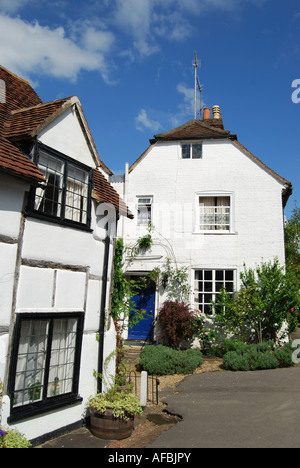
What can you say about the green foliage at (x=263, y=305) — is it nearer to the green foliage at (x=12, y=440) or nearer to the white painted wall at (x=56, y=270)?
the white painted wall at (x=56, y=270)

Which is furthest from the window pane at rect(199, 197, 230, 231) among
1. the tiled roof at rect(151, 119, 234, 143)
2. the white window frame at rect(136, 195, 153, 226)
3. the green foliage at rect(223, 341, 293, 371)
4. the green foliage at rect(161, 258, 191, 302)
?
the green foliage at rect(223, 341, 293, 371)

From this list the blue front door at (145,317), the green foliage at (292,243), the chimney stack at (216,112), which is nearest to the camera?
the blue front door at (145,317)

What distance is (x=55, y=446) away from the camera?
19.4 ft

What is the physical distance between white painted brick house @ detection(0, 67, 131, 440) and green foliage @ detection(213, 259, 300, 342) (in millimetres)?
6088

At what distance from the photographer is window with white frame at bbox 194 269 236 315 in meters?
13.9

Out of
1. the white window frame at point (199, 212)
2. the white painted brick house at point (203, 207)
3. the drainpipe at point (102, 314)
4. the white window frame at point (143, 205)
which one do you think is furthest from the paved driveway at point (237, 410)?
the white window frame at point (143, 205)

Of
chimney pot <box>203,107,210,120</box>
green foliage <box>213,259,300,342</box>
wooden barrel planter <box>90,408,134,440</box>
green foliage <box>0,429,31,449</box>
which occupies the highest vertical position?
chimney pot <box>203,107,210,120</box>

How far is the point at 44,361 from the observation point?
6.34 metres

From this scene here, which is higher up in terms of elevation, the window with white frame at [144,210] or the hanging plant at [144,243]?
the window with white frame at [144,210]

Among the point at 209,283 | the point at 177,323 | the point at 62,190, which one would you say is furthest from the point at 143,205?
the point at 62,190

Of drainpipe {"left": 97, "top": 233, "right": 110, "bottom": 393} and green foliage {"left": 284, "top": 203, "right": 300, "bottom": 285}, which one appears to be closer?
drainpipe {"left": 97, "top": 233, "right": 110, "bottom": 393}

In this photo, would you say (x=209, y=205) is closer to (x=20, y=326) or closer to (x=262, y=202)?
(x=262, y=202)

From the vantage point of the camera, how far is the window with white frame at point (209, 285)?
13.9 metres

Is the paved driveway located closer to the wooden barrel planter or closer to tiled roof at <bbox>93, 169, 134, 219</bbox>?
the wooden barrel planter
